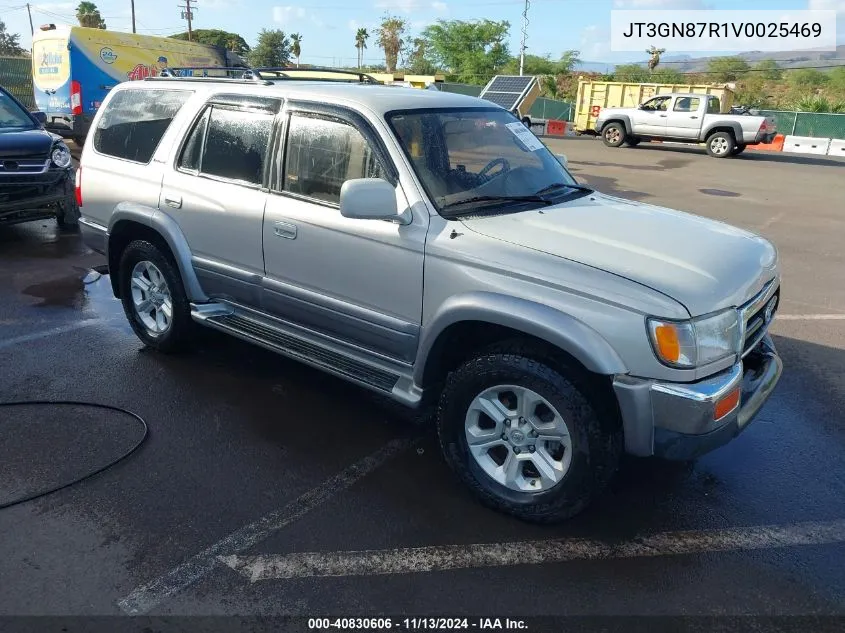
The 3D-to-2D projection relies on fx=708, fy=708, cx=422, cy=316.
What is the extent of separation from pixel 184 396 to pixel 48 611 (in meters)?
1.93

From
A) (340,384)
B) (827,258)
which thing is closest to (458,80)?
(827,258)

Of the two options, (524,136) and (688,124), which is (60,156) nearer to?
(524,136)

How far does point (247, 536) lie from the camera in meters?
A: 3.14

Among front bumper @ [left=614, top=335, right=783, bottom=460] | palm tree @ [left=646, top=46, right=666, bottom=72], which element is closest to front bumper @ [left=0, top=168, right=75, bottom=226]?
front bumper @ [left=614, top=335, right=783, bottom=460]

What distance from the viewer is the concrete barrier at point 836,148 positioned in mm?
25609

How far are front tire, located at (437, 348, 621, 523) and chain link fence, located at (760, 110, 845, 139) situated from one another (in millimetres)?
28691

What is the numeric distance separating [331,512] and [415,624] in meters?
0.82

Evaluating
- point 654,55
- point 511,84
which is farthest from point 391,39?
point 511,84

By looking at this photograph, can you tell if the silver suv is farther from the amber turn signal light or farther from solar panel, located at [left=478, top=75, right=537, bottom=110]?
solar panel, located at [left=478, top=75, right=537, bottom=110]

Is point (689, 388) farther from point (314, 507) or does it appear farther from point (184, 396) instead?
point (184, 396)

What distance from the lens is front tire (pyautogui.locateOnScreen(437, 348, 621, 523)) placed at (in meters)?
3.03

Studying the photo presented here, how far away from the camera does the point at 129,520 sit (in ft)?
10.6

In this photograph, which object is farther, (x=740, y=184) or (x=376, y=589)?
(x=740, y=184)

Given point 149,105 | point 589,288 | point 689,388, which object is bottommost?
point 689,388
